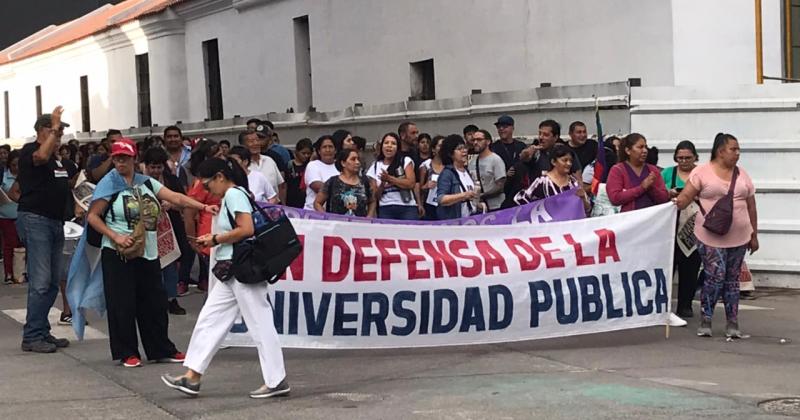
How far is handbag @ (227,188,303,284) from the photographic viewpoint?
9.03 metres

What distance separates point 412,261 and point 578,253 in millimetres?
1445

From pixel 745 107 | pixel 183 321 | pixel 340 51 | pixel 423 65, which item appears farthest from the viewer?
pixel 340 51

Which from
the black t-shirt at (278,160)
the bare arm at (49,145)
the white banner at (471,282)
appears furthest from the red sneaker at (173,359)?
the black t-shirt at (278,160)

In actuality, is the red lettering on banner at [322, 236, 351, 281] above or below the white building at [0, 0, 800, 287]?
below

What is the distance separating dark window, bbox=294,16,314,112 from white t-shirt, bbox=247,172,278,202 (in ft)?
46.9

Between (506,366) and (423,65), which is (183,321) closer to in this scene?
(506,366)

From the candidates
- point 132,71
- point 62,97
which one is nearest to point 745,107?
point 132,71

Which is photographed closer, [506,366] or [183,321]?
[506,366]

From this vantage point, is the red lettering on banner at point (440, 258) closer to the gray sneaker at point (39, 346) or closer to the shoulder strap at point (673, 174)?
the shoulder strap at point (673, 174)

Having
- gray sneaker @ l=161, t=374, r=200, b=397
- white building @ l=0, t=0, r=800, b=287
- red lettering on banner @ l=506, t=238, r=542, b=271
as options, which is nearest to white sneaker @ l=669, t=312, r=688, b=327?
red lettering on banner @ l=506, t=238, r=542, b=271

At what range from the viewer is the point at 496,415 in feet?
27.2

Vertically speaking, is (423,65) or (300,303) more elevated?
(423,65)

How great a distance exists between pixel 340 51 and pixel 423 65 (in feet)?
10.7

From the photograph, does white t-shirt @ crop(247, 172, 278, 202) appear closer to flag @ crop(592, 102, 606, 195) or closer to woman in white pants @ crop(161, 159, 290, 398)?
flag @ crop(592, 102, 606, 195)
